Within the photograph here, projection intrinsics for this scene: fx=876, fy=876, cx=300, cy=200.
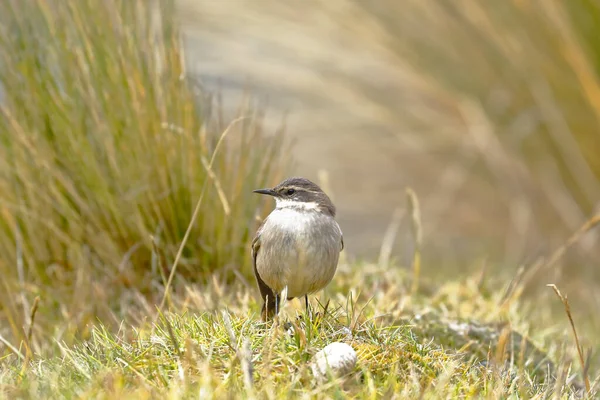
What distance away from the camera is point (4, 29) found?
11.9 ft

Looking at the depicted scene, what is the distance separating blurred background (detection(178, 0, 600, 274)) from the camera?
16.5 ft

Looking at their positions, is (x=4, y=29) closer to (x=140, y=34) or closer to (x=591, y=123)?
(x=140, y=34)

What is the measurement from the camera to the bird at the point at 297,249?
278cm

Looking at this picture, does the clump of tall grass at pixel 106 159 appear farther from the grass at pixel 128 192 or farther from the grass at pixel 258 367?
the grass at pixel 258 367

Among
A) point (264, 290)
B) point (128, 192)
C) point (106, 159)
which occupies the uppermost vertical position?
point (106, 159)

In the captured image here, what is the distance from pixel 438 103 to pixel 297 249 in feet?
10.4

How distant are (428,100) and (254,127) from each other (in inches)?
88.7

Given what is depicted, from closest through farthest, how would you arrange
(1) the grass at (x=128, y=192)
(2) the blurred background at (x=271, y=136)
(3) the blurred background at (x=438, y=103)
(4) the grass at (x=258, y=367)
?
(4) the grass at (x=258, y=367) → (1) the grass at (x=128, y=192) → (2) the blurred background at (x=271, y=136) → (3) the blurred background at (x=438, y=103)

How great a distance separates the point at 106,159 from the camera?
3666mm

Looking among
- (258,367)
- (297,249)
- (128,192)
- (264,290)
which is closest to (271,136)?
(128,192)

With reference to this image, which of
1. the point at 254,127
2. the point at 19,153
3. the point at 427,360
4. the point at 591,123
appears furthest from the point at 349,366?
the point at 591,123

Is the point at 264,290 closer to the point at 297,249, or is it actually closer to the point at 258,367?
the point at 297,249

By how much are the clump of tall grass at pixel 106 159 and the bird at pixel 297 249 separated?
0.66 metres

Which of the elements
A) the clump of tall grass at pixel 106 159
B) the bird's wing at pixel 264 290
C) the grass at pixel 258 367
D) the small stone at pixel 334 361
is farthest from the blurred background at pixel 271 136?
the small stone at pixel 334 361
